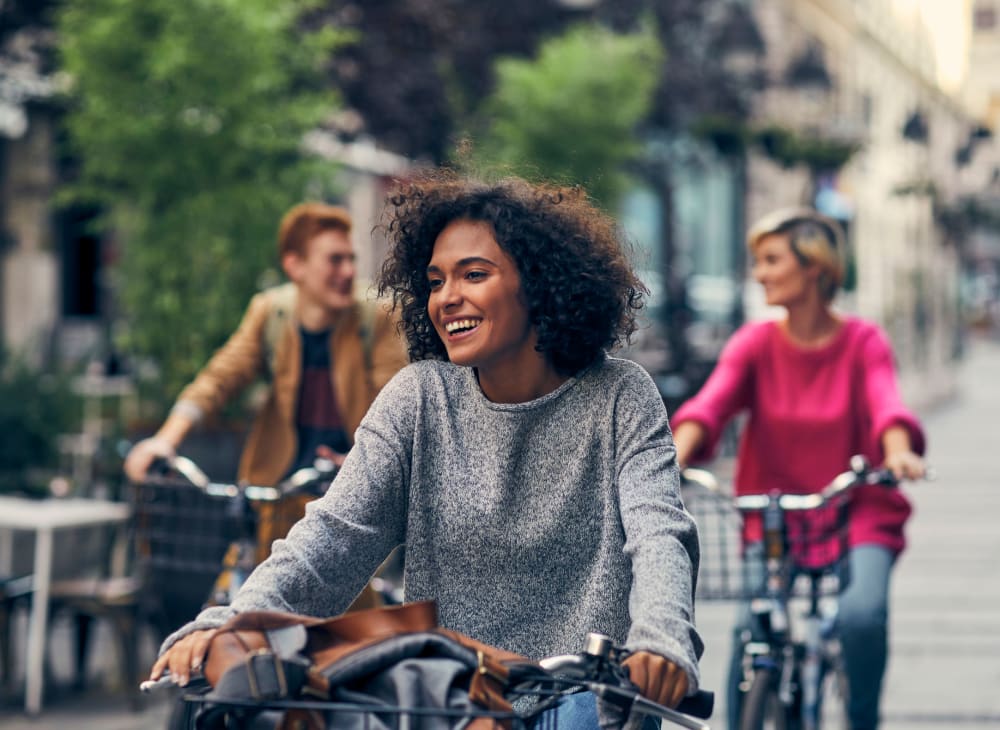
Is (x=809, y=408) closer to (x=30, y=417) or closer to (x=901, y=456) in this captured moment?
(x=901, y=456)

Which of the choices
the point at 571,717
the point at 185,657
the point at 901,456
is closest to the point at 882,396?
the point at 901,456

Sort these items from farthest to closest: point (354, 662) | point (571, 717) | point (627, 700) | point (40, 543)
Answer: point (40, 543) → point (571, 717) → point (627, 700) → point (354, 662)

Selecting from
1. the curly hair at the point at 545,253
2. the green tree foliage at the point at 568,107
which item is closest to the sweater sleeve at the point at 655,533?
the curly hair at the point at 545,253

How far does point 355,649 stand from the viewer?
7.23 ft

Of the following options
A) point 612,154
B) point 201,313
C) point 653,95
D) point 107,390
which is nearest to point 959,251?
point 653,95

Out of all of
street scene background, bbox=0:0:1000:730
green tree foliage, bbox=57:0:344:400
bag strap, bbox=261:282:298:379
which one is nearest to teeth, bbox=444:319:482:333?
street scene background, bbox=0:0:1000:730

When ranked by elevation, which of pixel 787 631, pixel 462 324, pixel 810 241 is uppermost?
pixel 810 241

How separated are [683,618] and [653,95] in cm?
2060

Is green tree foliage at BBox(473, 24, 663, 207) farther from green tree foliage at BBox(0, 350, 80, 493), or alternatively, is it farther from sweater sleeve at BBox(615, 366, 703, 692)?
sweater sleeve at BBox(615, 366, 703, 692)

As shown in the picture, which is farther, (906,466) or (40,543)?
(40,543)

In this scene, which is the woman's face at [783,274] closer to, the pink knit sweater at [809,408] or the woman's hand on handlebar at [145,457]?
the pink knit sweater at [809,408]

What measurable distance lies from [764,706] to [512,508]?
1.97 metres

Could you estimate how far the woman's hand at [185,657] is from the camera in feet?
7.82

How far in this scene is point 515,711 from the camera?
91.8 inches
